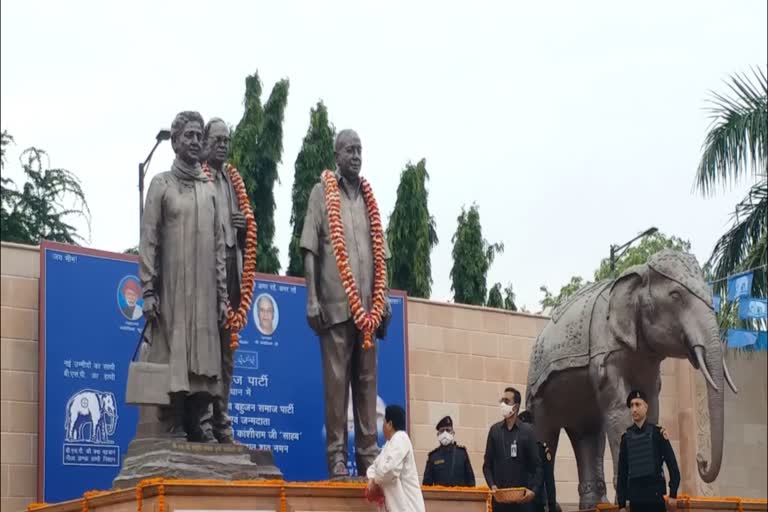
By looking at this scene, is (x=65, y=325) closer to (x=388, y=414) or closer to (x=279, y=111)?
(x=388, y=414)

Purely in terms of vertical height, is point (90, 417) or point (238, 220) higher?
point (238, 220)

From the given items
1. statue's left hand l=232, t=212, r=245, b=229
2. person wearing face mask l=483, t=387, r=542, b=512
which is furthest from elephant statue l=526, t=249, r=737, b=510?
statue's left hand l=232, t=212, r=245, b=229

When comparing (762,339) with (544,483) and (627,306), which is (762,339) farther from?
(544,483)

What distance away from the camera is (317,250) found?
12344mm

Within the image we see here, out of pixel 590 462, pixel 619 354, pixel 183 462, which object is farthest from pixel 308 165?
pixel 183 462

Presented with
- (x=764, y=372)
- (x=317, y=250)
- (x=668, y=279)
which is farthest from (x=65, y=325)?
(x=764, y=372)

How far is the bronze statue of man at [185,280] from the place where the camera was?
11.4 metres

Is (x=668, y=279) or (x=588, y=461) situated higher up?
(x=668, y=279)

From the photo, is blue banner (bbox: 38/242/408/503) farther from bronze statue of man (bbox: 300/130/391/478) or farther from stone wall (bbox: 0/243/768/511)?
bronze statue of man (bbox: 300/130/391/478)

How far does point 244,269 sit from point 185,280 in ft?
2.75

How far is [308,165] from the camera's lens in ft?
89.9

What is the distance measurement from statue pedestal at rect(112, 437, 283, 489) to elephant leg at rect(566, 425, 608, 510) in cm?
404

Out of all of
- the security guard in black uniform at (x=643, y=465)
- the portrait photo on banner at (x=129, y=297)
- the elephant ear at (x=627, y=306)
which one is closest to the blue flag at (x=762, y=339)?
the elephant ear at (x=627, y=306)

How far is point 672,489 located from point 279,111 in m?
17.1
